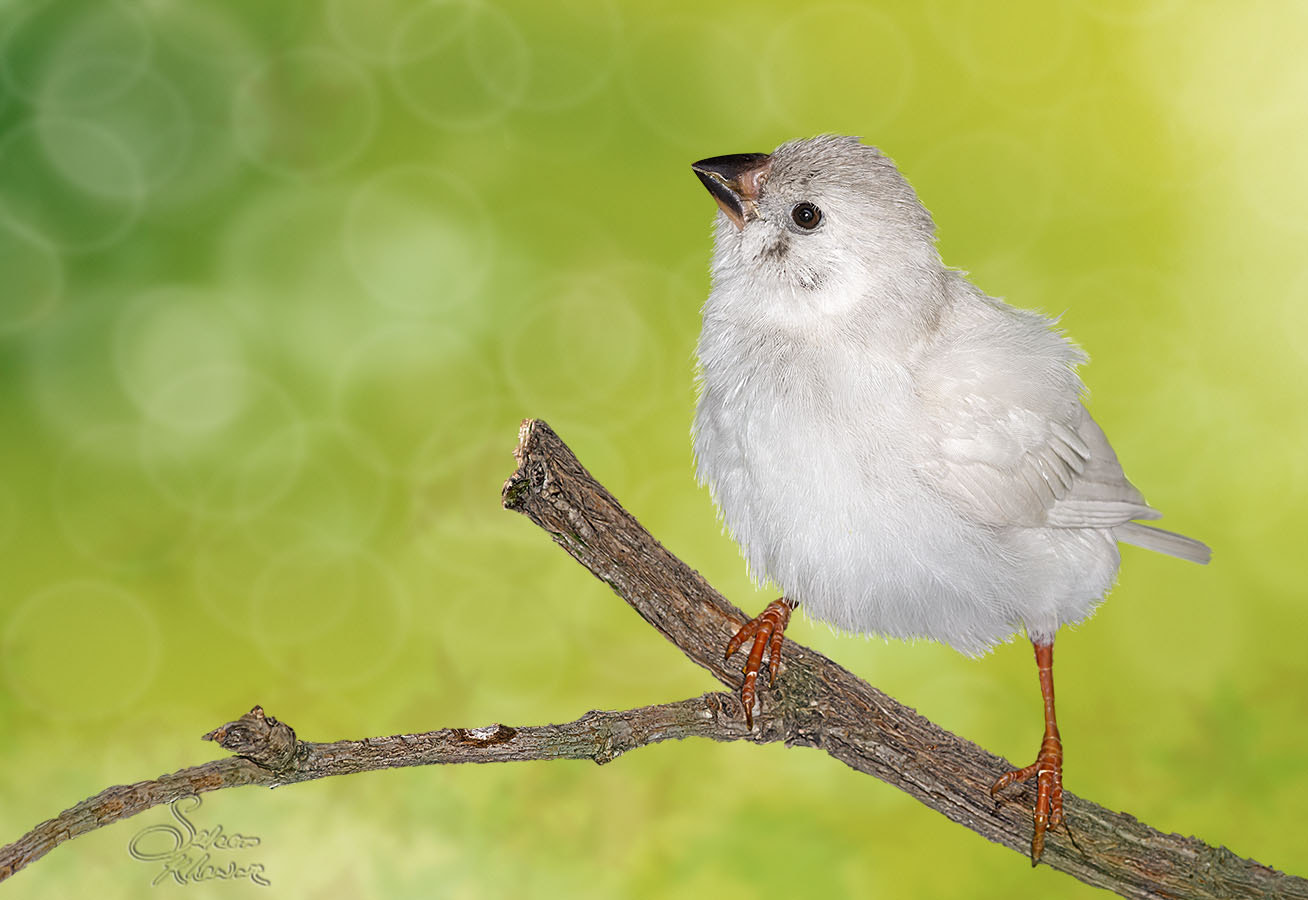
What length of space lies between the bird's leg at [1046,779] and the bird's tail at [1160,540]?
447mm

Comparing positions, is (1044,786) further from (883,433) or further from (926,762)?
(883,433)

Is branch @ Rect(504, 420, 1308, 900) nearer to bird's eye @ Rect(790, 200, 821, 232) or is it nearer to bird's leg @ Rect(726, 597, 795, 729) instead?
bird's leg @ Rect(726, 597, 795, 729)

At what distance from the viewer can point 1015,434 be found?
2328mm

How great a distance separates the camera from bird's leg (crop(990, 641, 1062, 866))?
2398 mm

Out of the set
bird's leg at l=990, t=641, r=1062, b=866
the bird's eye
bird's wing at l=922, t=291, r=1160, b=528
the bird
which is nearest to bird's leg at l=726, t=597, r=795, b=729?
the bird

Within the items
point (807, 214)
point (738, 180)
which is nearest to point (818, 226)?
point (807, 214)

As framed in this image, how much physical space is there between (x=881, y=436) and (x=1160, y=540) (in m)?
0.93

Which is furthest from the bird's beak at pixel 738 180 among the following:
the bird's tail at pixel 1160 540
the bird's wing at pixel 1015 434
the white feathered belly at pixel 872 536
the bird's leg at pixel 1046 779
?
the bird's leg at pixel 1046 779

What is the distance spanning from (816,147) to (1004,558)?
1036 mm

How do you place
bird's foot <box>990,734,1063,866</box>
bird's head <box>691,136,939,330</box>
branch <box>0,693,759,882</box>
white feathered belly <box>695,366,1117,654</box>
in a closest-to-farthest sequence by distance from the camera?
branch <box>0,693,759,882</box>
white feathered belly <box>695,366,1117,654</box>
bird's head <box>691,136,939,330</box>
bird's foot <box>990,734,1063,866</box>

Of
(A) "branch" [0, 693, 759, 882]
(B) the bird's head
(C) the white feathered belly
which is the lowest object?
(A) "branch" [0, 693, 759, 882]

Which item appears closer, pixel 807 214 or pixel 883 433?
pixel 883 433

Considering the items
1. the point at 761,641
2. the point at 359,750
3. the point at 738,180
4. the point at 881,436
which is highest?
the point at 738,180

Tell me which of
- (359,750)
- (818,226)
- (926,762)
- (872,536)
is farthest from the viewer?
(926,762)
